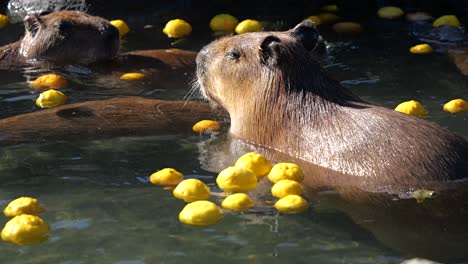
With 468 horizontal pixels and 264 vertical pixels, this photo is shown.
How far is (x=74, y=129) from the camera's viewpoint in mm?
8180

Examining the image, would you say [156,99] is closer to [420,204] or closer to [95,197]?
[95,197]

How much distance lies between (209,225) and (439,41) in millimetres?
5969

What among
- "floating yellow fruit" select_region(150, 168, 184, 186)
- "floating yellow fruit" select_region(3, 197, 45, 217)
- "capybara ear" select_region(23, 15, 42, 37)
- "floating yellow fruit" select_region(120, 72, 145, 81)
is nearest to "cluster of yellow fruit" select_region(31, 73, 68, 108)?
"floating yellow fruit" select_region(120, 72, 145, 81)

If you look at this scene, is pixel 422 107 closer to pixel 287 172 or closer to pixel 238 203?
pixel 287 172

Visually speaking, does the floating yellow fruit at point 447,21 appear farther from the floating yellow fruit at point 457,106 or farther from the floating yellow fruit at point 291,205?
the floating yellow fruit at point 291,205

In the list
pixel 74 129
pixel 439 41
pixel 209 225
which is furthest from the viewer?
pixel 439 41

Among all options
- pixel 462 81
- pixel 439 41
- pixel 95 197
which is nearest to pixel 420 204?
pixel 95 197

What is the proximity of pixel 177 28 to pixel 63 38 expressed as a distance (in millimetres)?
1547

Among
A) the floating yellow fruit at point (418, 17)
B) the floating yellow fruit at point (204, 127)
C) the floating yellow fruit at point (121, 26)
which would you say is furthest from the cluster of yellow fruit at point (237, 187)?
the floating yellow fruit at point (418, 17)

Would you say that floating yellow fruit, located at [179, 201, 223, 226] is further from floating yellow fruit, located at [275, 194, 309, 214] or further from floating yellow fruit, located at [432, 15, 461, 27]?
floating yellow fruit, located at [432, 15, 461, 27]

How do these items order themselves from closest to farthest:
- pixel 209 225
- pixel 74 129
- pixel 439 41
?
pixel 209 225, pixel 74 129, pixel 439 41

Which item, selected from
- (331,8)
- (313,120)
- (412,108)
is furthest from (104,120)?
(331,8)

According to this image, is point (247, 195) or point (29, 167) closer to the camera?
point (247, 195)

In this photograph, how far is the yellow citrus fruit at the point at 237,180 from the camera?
663 centimetres
